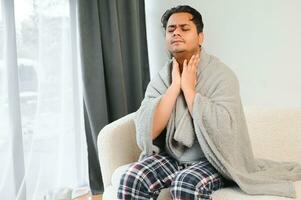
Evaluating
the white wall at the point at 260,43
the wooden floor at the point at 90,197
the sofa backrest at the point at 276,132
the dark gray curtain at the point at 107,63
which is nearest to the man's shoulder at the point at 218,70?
the sofa backrest at the point at 276,132

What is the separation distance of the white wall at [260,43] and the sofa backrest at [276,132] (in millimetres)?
350

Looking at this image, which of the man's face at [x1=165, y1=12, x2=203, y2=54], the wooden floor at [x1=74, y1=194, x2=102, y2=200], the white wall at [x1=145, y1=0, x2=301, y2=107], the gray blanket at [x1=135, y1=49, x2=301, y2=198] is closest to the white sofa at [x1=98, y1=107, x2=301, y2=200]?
the gray blanket at [x1=135, y1=49, x2=301, y2=198]

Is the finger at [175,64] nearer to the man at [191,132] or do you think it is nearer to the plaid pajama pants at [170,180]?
the man at [191,132]

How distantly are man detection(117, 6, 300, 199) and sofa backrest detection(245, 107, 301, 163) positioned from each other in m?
0.15

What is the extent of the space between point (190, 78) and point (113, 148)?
0.50m

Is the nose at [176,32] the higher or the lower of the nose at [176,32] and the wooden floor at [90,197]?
the higher

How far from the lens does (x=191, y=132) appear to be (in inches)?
59.6

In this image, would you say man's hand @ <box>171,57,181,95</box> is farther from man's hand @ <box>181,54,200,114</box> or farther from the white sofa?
the white sofa

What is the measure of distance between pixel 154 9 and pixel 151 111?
1.38 metres

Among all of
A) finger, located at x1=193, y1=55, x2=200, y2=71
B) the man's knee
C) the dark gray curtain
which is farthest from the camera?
the dark gray curtain

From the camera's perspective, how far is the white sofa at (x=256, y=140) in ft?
5.61

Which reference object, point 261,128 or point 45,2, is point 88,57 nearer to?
point 45,2

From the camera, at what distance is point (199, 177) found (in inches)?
54.8

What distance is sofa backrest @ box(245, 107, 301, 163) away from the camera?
5.70 ft
